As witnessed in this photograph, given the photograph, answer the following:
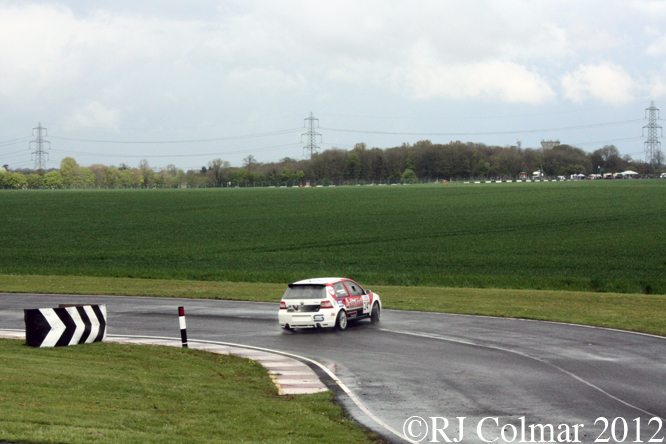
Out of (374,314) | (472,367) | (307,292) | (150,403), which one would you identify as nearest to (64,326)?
(150,403)

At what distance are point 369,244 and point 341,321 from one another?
28564mm

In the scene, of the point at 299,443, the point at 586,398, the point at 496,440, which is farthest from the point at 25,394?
the point at 586,398

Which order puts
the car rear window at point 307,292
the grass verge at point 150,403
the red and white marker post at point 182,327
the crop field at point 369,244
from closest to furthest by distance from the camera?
the grass verge at point 150,403 < the red and white marker post at point 182,327 < the car rear window at point 307,292 < the crop field at point 369,244

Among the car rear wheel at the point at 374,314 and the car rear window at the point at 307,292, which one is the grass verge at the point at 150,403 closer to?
the car rear window at the point at 307,292

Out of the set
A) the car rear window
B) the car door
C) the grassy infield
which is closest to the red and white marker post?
the grassy infield

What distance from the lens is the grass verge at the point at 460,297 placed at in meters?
21.9

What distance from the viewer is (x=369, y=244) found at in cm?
4881

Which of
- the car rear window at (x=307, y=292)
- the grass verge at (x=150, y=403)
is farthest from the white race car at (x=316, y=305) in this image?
the grass verge at (x=150, y=403)

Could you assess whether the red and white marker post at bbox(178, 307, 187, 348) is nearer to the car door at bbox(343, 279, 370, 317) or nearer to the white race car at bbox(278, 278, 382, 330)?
the white race car at bbox(278, 278, 382, 330)

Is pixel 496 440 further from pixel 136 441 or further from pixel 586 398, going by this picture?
pixel 136 441

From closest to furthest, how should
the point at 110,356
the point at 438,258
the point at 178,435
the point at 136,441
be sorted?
the point at 136,441 < the point at 178,435 < the point at 110,356 < the point at 438,258

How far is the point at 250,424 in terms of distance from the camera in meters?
9.45

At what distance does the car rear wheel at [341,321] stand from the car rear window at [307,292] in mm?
761

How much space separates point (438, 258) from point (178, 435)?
109 ft
